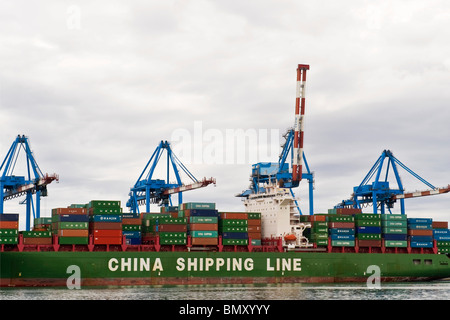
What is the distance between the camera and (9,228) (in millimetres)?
56406

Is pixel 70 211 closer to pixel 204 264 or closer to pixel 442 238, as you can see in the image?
pixel 204 264

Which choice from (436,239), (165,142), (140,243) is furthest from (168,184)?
(436,239)

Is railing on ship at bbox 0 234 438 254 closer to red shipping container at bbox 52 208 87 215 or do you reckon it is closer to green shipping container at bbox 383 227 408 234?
green shipping container at bbox 383 227 408 234

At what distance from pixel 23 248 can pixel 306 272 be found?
2959cm

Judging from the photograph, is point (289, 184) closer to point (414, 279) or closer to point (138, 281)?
point (414, 279)

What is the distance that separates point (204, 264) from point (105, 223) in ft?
35.9

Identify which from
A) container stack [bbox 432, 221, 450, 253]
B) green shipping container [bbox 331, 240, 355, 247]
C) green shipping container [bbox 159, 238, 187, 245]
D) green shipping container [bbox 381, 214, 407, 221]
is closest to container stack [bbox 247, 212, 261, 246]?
green shipping container [bbox 159, 238, 187, 245]

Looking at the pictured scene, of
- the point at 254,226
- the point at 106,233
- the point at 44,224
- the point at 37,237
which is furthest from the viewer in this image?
the point at 254,226

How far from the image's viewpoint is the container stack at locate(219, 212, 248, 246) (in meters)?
63.5

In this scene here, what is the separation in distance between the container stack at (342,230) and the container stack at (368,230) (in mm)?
862

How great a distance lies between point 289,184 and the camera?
274ft

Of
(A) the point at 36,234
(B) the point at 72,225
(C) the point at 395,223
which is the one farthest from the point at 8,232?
(C) the point at 395,223

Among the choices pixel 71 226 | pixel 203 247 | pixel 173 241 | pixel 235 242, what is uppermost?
pixel 71 226
